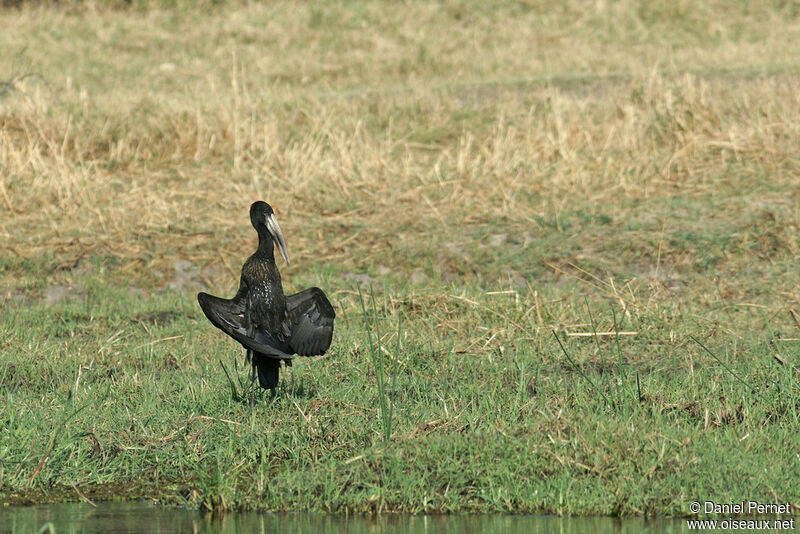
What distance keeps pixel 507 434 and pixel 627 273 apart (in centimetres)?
465

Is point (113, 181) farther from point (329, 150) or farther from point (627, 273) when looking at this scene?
point (627, 273)

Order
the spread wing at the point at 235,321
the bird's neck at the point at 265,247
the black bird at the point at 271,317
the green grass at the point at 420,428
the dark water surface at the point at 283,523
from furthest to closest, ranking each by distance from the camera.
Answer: the bird's neck at the point at 265,247
the black bird at the point at 271,317
the spread wing at the point at 235,321
the green grass at the point at 420,428
the dark water surface at the point at 283,523

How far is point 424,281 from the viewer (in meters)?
9.97

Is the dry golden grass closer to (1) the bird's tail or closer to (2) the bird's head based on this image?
(2) the bird's head

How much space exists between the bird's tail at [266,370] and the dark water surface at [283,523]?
3.57 ft

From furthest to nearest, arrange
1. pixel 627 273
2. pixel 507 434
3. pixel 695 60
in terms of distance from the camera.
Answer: pixel 695 60 < pixel 627 273 < pixel 507 434

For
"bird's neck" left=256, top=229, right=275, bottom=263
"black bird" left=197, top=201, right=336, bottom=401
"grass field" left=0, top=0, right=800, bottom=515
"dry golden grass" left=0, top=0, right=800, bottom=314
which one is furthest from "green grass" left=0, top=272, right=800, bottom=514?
"dry golden grass" left=0, top=0, right=800, bottom=314

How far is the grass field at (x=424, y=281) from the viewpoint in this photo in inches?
211

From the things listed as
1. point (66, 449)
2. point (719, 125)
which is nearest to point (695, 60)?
point (719, 125)

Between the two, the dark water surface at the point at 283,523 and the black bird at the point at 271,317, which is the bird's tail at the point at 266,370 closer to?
the black bird at the point at 271,317

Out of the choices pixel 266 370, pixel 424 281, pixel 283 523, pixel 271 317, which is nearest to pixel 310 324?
pixel 271 317

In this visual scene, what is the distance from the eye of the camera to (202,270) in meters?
10.3

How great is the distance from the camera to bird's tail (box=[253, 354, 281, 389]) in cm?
606

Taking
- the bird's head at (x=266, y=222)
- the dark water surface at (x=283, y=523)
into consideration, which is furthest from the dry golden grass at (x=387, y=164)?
the dark water surface at (x=283, y=523)
